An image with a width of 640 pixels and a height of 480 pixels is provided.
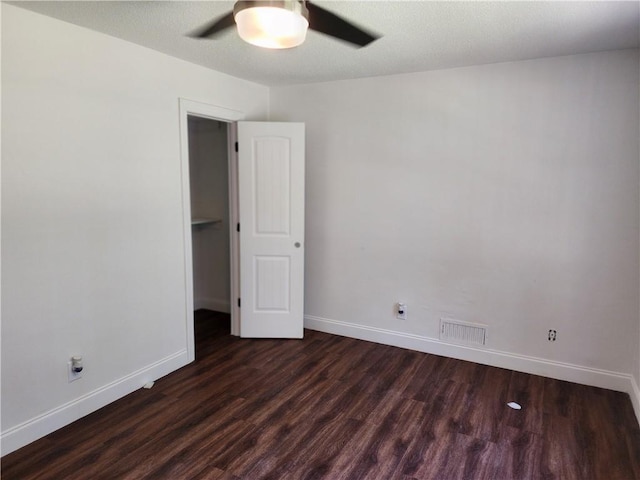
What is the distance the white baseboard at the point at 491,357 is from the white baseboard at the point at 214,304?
1.07 meters

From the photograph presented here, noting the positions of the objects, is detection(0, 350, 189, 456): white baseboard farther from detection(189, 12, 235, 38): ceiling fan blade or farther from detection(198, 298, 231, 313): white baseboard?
detection(189, 12, 235, 38): ceiling fan blade

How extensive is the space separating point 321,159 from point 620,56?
241cm

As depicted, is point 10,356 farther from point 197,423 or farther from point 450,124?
point 450,124

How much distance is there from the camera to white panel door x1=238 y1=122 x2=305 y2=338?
3711 millimetres

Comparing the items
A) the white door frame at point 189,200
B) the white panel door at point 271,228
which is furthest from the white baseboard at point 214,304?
the white panel door at point 271,228

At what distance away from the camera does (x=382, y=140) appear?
365 cm

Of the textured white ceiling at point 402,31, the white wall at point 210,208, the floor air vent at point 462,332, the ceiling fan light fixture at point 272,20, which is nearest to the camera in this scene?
the ceiling fan light fixture at point 272,20

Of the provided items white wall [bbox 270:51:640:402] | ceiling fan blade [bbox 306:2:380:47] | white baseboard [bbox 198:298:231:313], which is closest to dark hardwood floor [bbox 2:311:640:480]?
white wall [bbox 270:51:640:402]

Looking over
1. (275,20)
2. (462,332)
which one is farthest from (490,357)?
(275,20)

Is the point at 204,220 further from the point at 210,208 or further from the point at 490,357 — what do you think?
the point at 490,357

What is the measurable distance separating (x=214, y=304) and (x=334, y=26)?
3.68 meters

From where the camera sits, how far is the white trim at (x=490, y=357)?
299 cm

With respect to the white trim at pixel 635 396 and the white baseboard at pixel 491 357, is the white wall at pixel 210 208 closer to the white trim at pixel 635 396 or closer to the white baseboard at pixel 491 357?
the white baseboard at pixel 491 357

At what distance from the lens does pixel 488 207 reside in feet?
10.7
